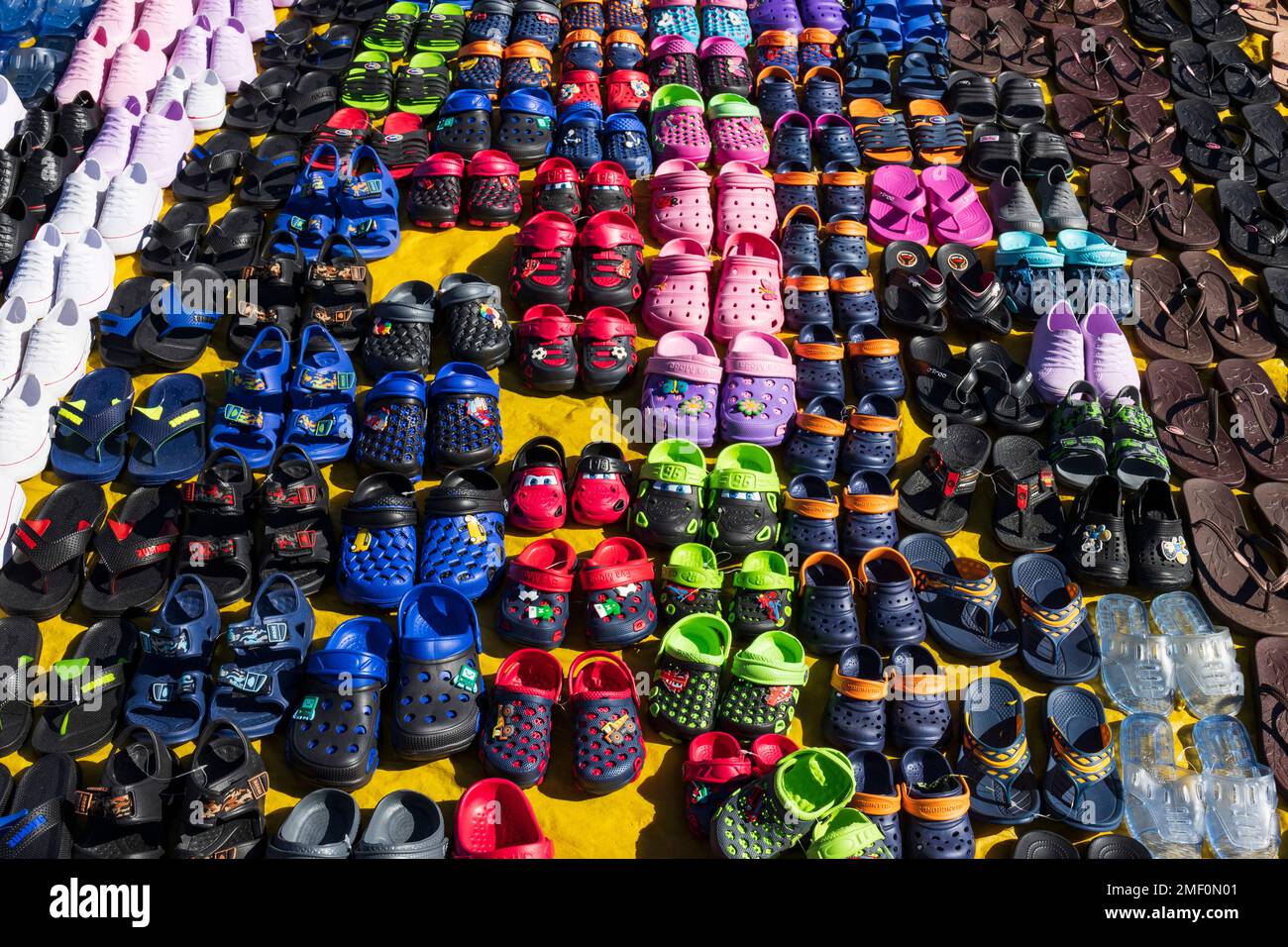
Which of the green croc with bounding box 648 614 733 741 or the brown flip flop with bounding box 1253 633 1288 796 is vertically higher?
the brown flip flop with bounding box 1253 633 1288 796

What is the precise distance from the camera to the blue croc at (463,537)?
463cm

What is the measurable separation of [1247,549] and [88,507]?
18.1 feet

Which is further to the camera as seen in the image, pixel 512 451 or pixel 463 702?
pixel 512 451

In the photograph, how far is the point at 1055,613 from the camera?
15.2 feet

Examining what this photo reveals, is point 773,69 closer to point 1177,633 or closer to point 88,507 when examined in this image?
point 1177,633

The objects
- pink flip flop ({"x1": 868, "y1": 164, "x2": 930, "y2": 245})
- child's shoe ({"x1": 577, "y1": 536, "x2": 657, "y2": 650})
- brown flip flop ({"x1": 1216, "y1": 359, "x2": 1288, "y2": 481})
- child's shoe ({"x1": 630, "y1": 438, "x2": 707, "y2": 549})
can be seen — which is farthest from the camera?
pink flip flop ({"x1": 868, "y1": 164, "x2": 930, "y2": 245})

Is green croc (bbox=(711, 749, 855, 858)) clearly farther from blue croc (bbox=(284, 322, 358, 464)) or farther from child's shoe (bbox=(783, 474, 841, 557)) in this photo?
blue croc (bbox=(284, 322, 358, 464))

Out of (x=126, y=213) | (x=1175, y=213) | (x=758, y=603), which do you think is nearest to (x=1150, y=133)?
(x=1175, y=213)

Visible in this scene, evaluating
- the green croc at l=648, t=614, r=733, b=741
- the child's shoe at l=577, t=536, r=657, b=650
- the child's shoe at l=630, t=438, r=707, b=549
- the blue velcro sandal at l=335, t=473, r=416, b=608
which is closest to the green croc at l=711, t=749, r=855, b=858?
the green croc at l=648, t=614, r=733, b=741

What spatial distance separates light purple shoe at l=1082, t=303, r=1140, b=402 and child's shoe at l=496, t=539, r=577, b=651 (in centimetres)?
303

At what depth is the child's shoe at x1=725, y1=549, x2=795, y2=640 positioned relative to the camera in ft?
14.9

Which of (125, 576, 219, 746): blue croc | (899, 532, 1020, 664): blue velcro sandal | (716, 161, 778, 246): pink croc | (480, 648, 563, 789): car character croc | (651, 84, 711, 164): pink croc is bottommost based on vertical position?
(125, 576, 219, 746): blue croc

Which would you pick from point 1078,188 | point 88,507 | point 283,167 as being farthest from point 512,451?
point 1078,188

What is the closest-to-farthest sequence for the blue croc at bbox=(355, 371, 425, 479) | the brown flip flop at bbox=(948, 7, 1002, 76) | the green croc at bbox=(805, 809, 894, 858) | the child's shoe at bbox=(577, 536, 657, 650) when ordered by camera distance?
the green croc at bbox=(805, 809, 894, 858), the child's shoe at bbox=(577, 536, 657, 650), the blue croc at bbox=(355, 371, 425, 479), the brown flip flop at bbox=(948, 7, 1002, 76)
